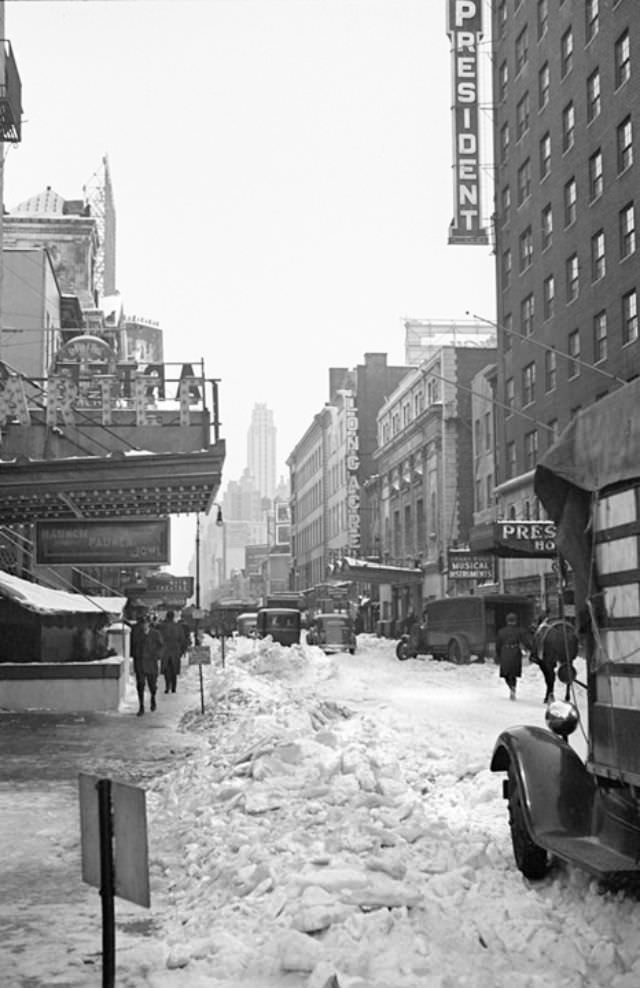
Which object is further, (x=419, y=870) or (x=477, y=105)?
(x=477, y=105)

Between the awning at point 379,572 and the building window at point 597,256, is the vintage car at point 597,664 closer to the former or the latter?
the building window at point 597,256

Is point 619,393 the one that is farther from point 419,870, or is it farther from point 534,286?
point 534,286

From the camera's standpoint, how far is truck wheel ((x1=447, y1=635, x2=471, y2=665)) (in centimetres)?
4203

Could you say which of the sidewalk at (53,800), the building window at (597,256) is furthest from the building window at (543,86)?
the sidewalk at (53,800)

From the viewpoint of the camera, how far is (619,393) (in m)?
6.07

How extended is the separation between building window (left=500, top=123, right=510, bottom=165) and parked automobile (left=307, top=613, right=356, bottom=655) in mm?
22693

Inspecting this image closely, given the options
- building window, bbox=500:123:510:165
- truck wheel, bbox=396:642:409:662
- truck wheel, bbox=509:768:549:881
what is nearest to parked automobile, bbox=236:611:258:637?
truck wheel, bbox=396:642:409:662

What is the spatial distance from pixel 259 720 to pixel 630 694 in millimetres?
10006

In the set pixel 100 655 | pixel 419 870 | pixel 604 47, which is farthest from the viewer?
pixel 604 47

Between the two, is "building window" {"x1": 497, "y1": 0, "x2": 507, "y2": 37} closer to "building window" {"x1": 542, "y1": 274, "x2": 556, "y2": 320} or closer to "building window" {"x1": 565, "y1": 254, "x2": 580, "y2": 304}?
"building window" {"x1": 542, "y1": 274, "x2": 556, "y2": 320}

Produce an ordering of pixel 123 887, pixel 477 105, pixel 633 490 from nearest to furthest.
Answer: pixel 123 887, pixel 633 490, pixel 477 105

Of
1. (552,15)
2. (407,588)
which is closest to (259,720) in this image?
(552,15)

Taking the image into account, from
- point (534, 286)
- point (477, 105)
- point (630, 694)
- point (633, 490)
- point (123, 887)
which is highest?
point (477, 105)

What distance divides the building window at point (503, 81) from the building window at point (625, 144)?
556 inches
